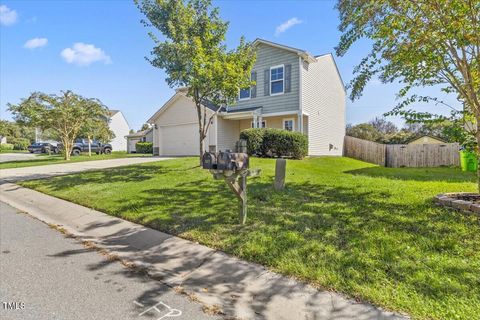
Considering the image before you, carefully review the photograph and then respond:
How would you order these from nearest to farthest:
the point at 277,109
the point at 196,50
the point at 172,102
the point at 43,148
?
the point at 196,50, the point at 277,109, the point at 172,102, the point at 43,148

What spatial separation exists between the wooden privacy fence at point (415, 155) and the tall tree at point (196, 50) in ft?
37.5

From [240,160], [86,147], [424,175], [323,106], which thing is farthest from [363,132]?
[240,160]

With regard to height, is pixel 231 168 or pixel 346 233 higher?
pixel 231 168

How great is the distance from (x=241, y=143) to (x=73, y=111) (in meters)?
19.0

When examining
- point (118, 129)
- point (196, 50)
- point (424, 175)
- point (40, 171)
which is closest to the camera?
point (196, 50)

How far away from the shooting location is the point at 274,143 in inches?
537

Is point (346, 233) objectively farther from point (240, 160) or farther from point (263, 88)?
point (263, 88)

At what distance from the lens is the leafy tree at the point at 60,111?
58.4 ft

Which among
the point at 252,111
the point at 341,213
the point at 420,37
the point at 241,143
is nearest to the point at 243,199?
the point at 241,143

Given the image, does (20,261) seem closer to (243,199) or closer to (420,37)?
(243,199)

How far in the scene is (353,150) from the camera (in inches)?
790

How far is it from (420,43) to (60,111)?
2042 centimetres

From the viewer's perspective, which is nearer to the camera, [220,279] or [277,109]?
[220,279]

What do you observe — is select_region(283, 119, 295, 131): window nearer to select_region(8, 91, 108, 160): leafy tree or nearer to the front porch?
the front porch
